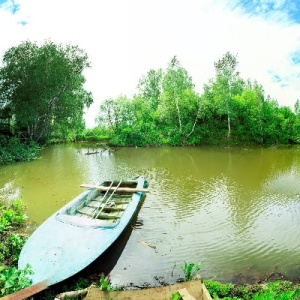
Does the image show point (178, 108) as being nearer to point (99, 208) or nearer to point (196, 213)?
point (196, 213)

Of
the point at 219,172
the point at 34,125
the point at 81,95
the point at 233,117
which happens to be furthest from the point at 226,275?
the point at 233,117

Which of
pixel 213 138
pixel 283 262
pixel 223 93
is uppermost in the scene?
pixel 223 93

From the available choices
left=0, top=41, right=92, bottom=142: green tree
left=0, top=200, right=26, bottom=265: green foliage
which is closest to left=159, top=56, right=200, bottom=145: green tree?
left=0, top=41, right=92, bottom=142: green tree

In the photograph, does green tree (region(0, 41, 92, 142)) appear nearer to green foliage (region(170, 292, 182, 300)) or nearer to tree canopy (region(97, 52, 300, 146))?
tree canopy (region(97, 52, 300, 146))

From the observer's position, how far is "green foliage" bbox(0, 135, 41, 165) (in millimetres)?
21141

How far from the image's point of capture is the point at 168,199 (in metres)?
12.5

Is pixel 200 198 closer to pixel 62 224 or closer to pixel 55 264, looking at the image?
pixel 62 224

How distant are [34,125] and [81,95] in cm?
602

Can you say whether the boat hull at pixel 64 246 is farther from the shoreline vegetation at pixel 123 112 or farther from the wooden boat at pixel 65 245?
the shoreline vegetation at pixel 123 112

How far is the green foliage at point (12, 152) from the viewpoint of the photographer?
21.1 metres

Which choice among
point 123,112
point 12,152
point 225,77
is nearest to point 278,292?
point 12,152

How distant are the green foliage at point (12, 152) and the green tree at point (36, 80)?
2166mm

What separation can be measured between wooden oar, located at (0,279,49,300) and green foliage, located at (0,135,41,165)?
17860mm

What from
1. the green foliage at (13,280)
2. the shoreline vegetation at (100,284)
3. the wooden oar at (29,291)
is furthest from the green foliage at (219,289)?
the green foliage at (13,280)
